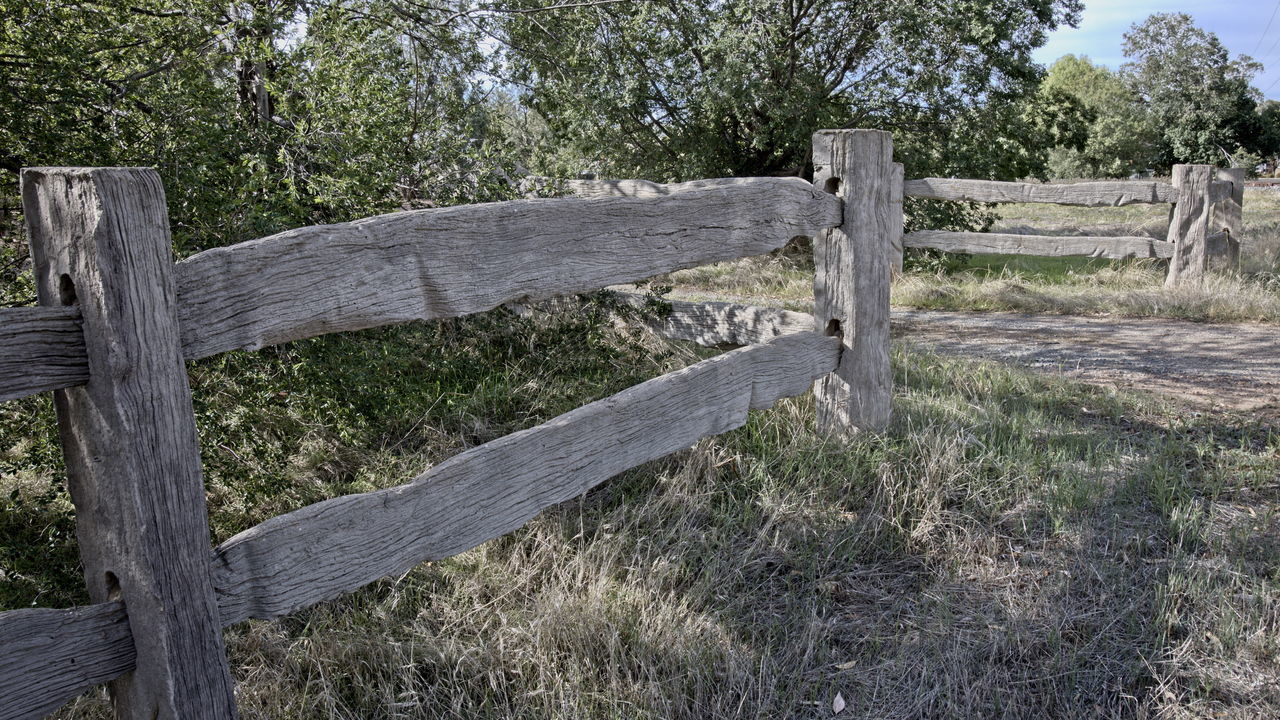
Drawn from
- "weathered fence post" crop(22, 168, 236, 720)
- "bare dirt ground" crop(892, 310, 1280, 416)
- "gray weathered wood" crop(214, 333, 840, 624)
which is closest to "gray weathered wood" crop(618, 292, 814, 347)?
"gray weathered wood" crop(214, 333, 840, 624)

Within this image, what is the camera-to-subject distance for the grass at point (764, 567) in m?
2.85

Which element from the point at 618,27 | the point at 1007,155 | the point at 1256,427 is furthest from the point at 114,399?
the point at 1007,155

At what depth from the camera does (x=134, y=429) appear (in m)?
1.86

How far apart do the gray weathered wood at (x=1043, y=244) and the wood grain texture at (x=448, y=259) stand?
594 centimetres

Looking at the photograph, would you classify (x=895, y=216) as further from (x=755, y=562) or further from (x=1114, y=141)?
(x=1114, y=141)

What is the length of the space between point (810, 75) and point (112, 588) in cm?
939

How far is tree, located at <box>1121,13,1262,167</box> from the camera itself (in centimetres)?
3077

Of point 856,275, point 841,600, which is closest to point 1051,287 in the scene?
point 856,275

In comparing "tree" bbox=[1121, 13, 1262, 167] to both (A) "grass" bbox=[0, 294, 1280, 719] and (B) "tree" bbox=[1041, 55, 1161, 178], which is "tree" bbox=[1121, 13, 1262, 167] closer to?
(B) "tree" bbox=[1041, 55, 1161, 178]

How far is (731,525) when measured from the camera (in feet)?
11.8

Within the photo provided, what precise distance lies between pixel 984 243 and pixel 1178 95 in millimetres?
28943

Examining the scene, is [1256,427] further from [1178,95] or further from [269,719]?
[1178,95]

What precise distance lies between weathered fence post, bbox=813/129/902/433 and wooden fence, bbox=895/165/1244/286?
16.6 ft

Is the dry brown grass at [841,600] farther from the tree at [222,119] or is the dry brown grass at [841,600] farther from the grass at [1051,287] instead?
the grass at [1051,287]
